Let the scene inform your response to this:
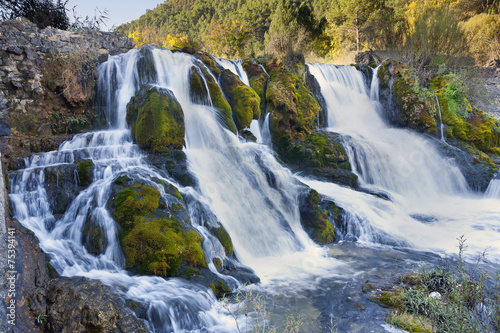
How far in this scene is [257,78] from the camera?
534 inches

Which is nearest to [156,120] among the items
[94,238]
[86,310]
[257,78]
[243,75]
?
[94,238]

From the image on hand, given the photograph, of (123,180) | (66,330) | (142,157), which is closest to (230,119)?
(142,157)

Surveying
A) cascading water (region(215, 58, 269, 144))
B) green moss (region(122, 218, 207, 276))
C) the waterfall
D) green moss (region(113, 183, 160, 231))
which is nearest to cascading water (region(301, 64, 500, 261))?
the waterfall

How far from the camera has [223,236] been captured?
660 cm

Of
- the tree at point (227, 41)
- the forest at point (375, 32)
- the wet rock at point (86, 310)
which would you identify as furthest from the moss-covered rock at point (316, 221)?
the tree at point (227, 41)

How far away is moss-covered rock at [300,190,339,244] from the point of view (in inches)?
324

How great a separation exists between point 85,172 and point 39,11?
31.0 feet

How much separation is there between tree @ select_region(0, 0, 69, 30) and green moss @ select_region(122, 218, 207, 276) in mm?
10324

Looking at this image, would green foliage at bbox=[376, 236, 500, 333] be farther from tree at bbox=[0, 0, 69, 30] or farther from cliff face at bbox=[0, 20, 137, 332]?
tree at bbox=[0, 0, 69, 30]

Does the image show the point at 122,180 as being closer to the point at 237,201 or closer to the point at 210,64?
the point at 237,201

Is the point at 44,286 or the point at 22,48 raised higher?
the point at 22,48

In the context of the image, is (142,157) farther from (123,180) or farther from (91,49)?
(91,49)

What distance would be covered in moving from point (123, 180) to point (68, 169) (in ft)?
4.62

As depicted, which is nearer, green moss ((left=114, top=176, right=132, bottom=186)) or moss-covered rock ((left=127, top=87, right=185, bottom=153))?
green moss ((left=114, top=176, right=132, bottom=186))
